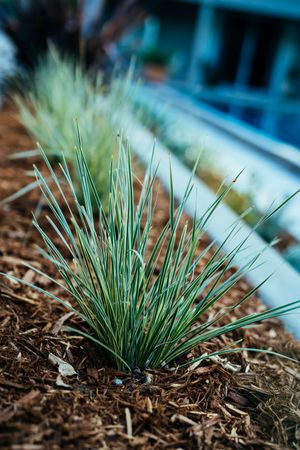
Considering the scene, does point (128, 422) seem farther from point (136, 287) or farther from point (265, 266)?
point (265, 266)

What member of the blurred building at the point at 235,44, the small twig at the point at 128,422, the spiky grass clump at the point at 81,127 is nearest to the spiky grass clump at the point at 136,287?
the small twig at the point at 128,422

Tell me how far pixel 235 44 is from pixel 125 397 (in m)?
17.5

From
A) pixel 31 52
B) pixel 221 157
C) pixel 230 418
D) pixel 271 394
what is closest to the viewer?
pixel 230 418

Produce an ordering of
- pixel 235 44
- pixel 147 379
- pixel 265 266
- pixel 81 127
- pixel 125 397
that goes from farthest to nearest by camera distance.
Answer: pixel 235 44
pixel 81 127
pixel 265 266
pixel 147 379
pixel 125 397

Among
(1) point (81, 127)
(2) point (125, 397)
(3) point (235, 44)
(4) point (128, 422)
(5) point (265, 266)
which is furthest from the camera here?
(3) point (235, 44)

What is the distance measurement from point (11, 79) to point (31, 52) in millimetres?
423

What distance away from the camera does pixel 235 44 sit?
58.0 ft

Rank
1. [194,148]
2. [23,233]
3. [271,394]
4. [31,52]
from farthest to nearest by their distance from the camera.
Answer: [31,52] < [194,148] < [23,233] < [271,394]

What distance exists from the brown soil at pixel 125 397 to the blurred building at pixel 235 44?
13.8 meters

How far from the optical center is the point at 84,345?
1.98 meters

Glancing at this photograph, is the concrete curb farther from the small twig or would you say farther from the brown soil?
the small twig

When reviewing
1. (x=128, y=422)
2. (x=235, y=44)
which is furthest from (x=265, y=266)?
(x=235, y=44)

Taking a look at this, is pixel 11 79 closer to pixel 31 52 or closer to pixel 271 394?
pixel 31 52

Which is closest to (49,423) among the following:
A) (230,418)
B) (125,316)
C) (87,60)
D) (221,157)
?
(125,316)
